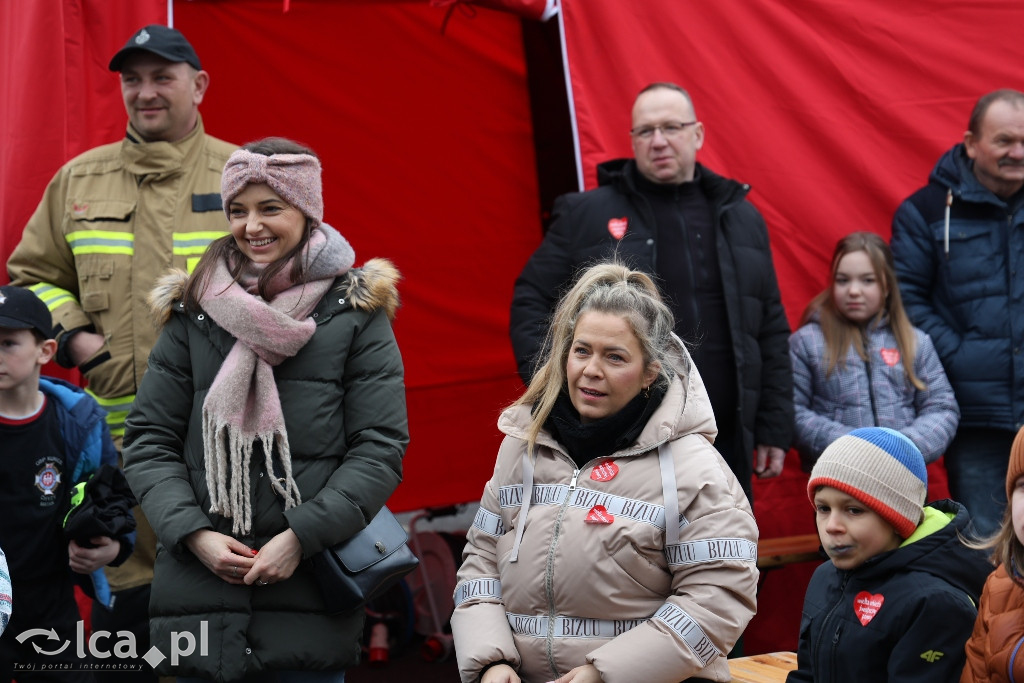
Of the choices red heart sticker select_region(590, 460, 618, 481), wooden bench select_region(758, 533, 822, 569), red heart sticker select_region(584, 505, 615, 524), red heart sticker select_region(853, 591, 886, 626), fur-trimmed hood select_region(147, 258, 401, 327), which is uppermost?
fur-trimmed hood select_region(147, 258, 401, 327)

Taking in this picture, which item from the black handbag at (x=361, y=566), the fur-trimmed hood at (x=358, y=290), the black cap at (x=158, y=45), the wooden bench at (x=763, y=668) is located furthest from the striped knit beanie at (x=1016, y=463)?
the black cap at (x=158, y=45)

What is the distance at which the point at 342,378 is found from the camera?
3361 millimetres

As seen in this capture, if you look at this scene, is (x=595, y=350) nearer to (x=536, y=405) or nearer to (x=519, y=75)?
(x=536, y=405)

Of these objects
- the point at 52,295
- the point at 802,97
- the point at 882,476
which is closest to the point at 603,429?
the point at 882,476

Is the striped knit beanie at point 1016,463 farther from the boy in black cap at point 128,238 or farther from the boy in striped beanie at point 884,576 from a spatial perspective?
the boy in black cap at point 128,238

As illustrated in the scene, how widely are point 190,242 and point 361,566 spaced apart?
1517 millimetres

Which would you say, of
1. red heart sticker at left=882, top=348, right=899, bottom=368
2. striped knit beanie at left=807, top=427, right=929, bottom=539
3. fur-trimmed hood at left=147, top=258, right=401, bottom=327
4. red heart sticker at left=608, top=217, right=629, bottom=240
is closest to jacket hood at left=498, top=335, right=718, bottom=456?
striped knit beanie at left=807, top=427, right=929, bottom=539

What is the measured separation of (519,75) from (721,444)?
223 cm

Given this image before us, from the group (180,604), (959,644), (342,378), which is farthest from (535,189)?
(959,644)

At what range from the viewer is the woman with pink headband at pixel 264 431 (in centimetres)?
316

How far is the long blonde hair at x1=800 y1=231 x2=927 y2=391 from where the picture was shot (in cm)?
487

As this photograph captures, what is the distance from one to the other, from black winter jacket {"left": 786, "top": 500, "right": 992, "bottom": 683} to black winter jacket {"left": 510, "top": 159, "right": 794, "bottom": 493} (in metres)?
1.64

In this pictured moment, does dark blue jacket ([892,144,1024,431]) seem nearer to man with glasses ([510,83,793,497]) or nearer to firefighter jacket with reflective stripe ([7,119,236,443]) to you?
man with glasses ([510,83,793,497])

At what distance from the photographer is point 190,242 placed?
4.20m
